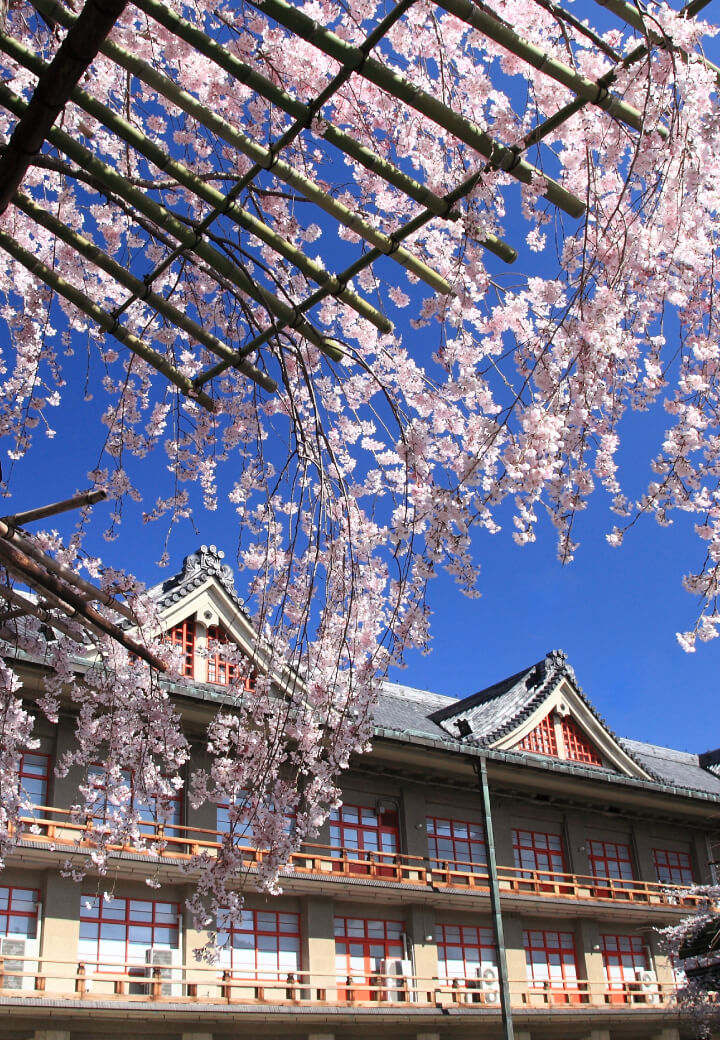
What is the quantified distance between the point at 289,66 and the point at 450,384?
210 centimetres

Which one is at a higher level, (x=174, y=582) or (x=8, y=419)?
(x=174, y=582)

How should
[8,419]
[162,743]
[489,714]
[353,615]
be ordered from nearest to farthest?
[353,615] < [8,419] < [162,743] < [489,714]

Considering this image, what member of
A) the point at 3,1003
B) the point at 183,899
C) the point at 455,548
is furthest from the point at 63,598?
the point at 183,899

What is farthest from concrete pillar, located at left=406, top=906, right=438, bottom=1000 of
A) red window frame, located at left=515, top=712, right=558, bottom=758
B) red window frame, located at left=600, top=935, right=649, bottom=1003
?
red window frame, located at left=600, top=935, right=649, bottom=1003

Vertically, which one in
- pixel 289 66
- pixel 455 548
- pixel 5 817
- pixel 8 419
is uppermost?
pixel 289 66

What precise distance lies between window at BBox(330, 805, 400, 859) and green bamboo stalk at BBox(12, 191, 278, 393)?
13303 millimetres

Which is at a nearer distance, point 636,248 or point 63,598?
point 636,248

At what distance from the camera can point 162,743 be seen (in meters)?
8.45

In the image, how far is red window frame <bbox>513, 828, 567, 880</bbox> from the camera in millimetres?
20375

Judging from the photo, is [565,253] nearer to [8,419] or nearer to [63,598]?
[63,598]

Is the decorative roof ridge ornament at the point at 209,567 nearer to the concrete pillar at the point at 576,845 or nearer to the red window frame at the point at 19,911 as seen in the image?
the red window frame at the point at 19,911

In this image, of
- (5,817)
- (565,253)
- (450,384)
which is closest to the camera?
(565,253)

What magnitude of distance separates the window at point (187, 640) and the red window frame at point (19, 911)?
14.0 feet

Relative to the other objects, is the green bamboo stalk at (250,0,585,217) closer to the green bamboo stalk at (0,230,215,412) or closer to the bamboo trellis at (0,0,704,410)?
the bamboo trellis at (0,0,704,410)
